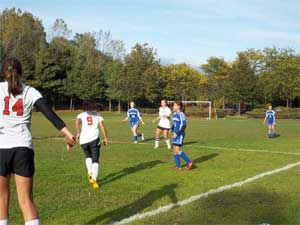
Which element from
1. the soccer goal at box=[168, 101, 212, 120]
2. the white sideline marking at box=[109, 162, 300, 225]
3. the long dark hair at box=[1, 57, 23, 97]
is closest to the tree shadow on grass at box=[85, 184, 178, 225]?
the white sideline marking at box=[109, 162, 300, 225]

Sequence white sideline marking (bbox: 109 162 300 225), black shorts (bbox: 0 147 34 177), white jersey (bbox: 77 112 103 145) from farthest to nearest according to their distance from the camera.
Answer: white jersey (bbox: 77 112 103 145)
white sideline marking (bbox: 109 162 300 225)
black shorts (bbox: 0 147 34 177)

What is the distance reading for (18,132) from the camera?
4.61m

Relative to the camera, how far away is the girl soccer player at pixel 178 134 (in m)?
12.0

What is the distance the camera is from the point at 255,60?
255 feet

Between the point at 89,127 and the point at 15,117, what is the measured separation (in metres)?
5.20

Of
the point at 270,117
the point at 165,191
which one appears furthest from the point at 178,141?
the point at 270,117

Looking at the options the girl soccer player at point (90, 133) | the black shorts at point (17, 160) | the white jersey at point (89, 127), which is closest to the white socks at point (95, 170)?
the girl soccer player at point (90, 133)

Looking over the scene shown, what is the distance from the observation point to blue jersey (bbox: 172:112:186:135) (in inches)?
480

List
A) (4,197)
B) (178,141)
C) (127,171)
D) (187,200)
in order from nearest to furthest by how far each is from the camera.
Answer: (4,197)
(187,200)
(127,171)
(178,141)

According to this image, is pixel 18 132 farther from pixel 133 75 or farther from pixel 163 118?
pixel 133 75

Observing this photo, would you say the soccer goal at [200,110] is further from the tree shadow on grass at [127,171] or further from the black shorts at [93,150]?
the black shorts at [93,150]

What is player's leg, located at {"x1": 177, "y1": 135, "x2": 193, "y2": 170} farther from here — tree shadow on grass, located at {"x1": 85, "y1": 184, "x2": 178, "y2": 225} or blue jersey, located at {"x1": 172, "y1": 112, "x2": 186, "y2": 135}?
tree shadow on grass, located at {"x1": 85, "y1": 184, "x2": 178, "y2": 225}

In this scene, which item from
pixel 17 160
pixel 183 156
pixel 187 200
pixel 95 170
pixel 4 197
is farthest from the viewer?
pixel 183 156

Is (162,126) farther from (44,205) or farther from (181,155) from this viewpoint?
(44,205)
